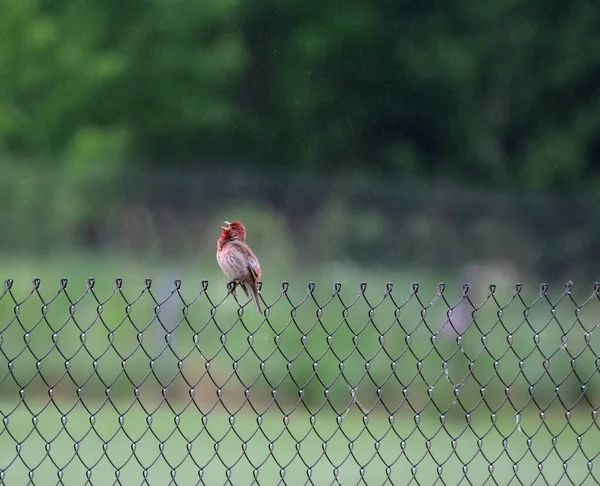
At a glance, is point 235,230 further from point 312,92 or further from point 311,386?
point 312,92

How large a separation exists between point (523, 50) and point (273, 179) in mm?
4872

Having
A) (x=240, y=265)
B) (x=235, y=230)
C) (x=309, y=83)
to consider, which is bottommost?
(x=309, y=83)

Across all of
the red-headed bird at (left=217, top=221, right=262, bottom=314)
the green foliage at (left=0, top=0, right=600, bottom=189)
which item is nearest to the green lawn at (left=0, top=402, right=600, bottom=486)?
the red-headed bird at (left=217, top=221, right=262, bottom=314)

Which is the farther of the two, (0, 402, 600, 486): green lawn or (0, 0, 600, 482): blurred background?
(0, 0, 600, 482): blurred background

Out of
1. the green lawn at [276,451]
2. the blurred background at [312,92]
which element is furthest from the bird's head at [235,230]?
the blurred background at [312,92]

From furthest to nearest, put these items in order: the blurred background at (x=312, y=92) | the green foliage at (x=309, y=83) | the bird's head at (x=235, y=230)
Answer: the green foliage at (x=309, y=83) → the blurred background at (x=312, y=92) → the bird's head at (x=235, y=230)

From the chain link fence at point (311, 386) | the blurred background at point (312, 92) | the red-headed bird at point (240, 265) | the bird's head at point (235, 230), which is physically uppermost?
the red-headed bird at point (240, 265)

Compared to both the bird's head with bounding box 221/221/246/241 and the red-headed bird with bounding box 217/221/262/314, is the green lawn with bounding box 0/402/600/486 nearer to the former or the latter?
the bird's head with bounding box 221/221/246/241

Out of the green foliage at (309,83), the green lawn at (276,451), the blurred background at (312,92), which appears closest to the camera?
the green lawn at (276,451)

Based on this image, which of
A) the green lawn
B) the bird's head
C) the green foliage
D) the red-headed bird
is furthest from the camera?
the green foliage

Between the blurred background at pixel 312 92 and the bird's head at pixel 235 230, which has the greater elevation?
the bird's head at pixel 235 230

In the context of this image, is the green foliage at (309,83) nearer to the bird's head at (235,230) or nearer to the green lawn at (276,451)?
the green lawn at (276,451)

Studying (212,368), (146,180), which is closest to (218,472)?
(212,368)

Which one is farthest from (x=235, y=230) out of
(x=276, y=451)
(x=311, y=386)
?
(x=311, y=386)
